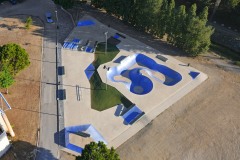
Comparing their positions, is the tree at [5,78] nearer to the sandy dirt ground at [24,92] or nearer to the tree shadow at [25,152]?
the sandy dirt ground at [24,92]

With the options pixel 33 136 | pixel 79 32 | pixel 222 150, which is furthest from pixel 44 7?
pixel 222 150

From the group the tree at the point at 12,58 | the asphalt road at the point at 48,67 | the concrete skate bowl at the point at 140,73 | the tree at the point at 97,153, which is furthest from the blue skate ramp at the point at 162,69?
the tree at the point at 12,58

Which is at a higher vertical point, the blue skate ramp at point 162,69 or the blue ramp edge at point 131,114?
the blue skate ramp at point 162,69

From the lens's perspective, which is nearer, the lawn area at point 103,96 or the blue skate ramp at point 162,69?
the lawn area at point 103,96

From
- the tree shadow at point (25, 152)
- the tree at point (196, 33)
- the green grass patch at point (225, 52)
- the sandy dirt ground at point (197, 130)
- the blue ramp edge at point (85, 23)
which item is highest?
the tree at point (196, 33)

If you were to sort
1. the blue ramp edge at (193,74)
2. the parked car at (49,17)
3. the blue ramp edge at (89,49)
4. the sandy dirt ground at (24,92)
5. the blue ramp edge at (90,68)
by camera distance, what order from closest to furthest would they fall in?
the sandy dirt ground at (24,92) → the blue ramp edge at (193,74) → the blue ramp edge at (90,68) → the blue ramp edge at (89,49) → the parked car at (49,17)

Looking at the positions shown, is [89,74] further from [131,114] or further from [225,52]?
[225,52]

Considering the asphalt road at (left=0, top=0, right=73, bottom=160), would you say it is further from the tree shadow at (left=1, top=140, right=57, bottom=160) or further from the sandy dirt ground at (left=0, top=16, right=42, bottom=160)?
the sandy dirt ground at (left=0, top=16, right=42, bottom=160)

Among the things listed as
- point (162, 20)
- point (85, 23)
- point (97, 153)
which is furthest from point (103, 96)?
point (85, 23)
